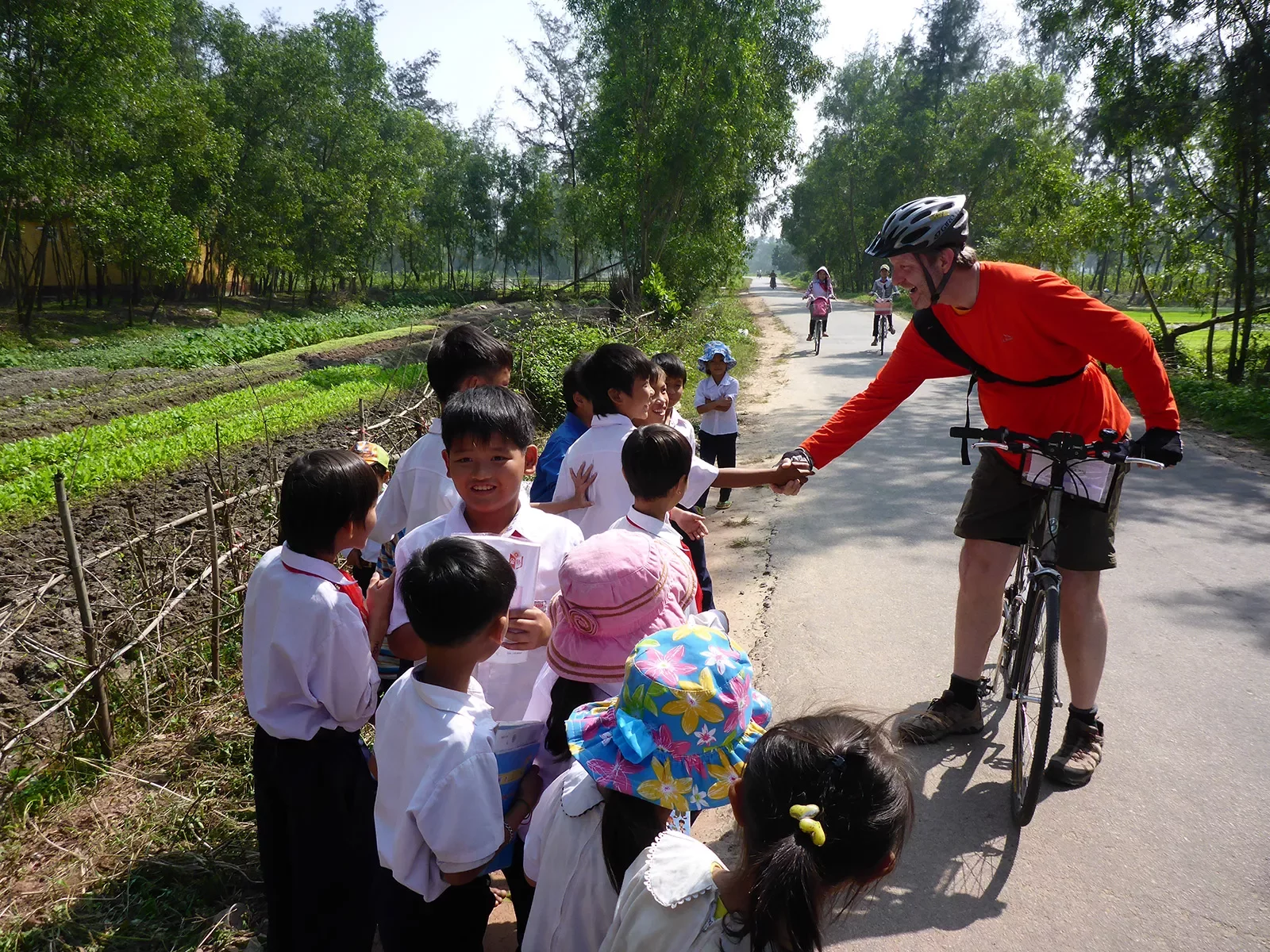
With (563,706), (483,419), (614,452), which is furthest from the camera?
(614,452)

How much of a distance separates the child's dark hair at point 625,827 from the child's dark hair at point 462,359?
2050 mm

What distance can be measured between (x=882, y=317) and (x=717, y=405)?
42.2 ft

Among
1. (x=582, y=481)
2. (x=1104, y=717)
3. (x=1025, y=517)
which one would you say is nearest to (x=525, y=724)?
(x=582, y=481)

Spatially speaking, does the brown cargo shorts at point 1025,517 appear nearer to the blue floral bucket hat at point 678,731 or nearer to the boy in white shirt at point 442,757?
the blue floral bucket hat at point 678,731

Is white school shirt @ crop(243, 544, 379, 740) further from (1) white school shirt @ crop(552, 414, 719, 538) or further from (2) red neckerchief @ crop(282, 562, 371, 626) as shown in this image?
(1) white school shirt @ crop(552, 414, 719, 538)

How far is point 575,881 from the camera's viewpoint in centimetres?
186

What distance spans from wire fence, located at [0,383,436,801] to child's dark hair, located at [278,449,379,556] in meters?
1.18

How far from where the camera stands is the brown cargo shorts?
10.4 feet

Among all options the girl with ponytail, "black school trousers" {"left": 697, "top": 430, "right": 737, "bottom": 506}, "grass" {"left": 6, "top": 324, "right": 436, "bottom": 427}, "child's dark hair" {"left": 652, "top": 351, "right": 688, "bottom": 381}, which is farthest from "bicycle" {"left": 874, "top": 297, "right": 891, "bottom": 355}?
the girl with ponytail

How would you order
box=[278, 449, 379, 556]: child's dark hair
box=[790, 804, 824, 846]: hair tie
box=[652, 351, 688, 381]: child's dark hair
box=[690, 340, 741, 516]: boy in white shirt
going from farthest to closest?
box=[690, 340, 741, 516]: boy in white shirt
box=[652, 351, 688, 381]: child's dark hair
box=[278, 449, 379, 556]: child's dark hair
box=[790, 804, 824, 846]: hair tie

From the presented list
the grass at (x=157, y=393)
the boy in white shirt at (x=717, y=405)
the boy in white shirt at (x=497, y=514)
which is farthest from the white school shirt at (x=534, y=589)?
the grass at (x=157, y=393)

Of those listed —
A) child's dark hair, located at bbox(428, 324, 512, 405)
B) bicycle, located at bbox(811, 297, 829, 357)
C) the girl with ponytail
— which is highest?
bicycle, located at bbox(811, 297, 829, 357)

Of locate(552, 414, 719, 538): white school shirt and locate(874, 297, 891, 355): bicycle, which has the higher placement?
locate(874, 297, 891, 355): bicycle

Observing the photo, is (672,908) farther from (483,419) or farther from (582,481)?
(582,481)
